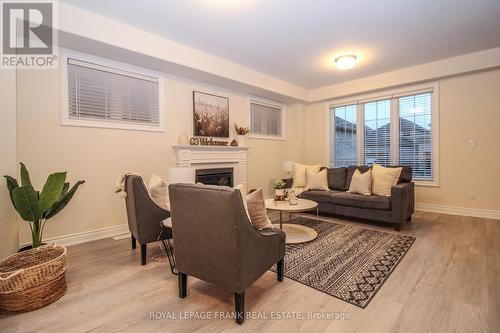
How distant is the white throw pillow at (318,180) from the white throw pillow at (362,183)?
57cm

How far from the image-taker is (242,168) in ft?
16.5

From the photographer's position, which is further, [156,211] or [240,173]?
[240,173]

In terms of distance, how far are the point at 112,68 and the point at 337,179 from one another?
A: 423 cm

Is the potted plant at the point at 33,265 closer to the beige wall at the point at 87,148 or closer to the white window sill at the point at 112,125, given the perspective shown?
the beige wall at the point at 87,148

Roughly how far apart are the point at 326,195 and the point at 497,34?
3.27 m

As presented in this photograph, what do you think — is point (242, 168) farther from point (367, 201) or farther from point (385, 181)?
point (385, 181)

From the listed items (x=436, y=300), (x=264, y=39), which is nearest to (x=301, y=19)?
(x=264, y=39)

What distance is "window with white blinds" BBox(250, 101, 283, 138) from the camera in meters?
5.46

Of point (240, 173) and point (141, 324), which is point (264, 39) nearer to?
point (240, 173)

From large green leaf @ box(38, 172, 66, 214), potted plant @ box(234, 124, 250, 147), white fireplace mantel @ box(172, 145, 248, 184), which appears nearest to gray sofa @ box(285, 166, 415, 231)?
white fireplace mantel @ box(172, 145, 248, 184)

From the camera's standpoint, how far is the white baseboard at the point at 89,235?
3.04 m

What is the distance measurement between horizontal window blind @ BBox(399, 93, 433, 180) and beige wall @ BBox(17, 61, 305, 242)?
398 cm

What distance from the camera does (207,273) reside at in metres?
1.76

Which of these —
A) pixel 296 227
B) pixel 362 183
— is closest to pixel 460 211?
pixel 362 183
